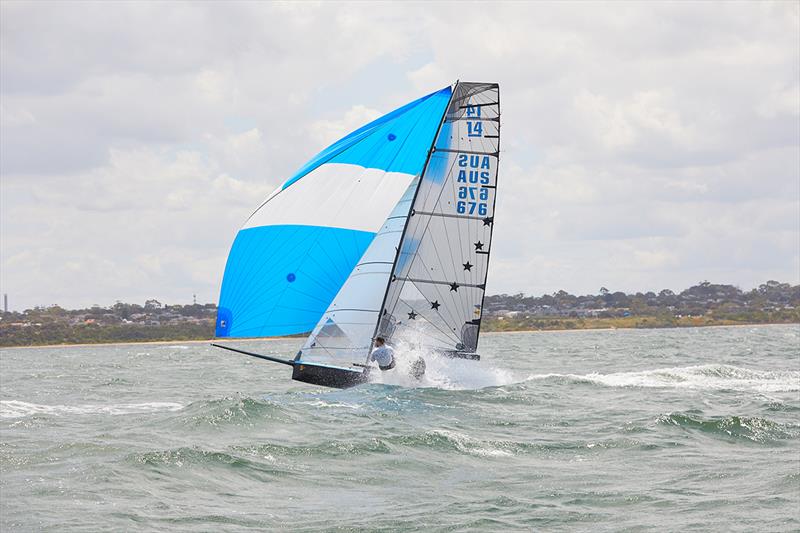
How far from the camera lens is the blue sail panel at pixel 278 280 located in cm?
2062

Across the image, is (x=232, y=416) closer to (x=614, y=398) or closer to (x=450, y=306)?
(x=450, y=306)

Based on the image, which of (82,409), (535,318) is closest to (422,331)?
(82,409)

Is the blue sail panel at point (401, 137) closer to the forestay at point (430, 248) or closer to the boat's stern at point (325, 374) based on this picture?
the forestay at point (430, 248)

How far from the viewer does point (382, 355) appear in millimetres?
20953

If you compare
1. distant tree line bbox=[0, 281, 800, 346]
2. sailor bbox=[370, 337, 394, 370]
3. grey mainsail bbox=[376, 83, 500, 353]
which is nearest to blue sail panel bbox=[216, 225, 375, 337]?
sailor bbox=[370, 337, 394, 370]

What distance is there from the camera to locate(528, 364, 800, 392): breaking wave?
949 inches

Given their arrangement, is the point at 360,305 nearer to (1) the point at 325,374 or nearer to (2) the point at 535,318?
(1) the point at 325,374

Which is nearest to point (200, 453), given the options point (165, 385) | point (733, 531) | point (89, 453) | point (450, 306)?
point (89, 453)

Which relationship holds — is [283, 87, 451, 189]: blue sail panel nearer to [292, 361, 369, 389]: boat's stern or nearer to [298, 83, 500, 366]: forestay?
[298, 83, 500, 366]: forestay

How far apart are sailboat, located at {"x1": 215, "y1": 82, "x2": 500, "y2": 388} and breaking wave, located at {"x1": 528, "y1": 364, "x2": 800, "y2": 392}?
473cm

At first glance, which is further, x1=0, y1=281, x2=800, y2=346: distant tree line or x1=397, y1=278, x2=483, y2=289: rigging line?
x1=0, y1=281, x2=800, y2=346: distant tree line

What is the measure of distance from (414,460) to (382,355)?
7.12 m

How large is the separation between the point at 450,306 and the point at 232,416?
250 inches

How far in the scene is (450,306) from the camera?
22406 millimetres
